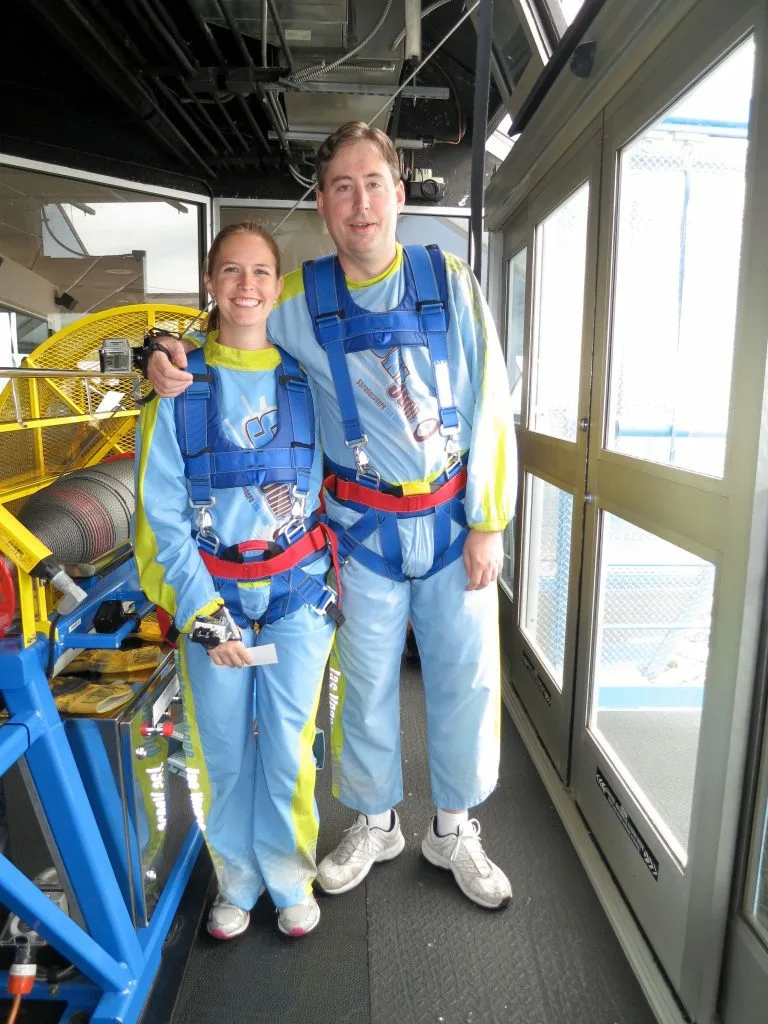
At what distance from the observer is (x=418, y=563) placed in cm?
165

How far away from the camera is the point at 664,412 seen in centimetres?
197

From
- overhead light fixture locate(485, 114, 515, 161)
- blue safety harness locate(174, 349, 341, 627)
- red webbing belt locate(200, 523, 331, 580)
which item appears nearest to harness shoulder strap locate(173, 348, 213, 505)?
blue safety harness locate(174, 349, 341, 627)

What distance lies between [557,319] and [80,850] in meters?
2.37

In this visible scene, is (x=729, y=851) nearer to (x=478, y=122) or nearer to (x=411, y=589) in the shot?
(x=411, y=589)

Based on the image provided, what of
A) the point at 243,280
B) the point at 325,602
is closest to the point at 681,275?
the point at 243,280

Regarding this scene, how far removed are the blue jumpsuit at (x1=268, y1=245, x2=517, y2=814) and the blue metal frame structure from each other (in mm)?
564

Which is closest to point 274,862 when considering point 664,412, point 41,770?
point 41,770

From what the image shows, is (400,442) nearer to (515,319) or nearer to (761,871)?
(761,871)

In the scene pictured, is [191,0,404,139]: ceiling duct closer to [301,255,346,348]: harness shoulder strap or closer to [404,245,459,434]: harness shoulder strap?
[301,255,346,348]: harness shoulder strap

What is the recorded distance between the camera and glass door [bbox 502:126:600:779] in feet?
6.82

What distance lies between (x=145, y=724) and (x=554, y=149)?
6.85ft

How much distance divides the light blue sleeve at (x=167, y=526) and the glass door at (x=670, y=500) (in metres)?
1.03

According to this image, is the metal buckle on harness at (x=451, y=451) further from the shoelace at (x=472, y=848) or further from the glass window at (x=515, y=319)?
the glass window at (x=515, y=319)

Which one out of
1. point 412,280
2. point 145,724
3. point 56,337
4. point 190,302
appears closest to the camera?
point 145,724
